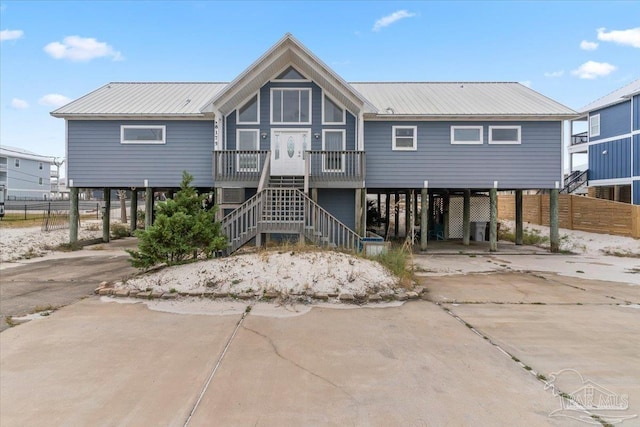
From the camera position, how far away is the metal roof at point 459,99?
1384 cm

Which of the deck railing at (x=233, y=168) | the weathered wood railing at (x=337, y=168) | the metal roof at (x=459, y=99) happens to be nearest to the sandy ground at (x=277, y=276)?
the deck railing at (x=233, y=168)

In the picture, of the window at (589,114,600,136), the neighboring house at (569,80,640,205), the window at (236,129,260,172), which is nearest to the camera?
the window at (236,129,260,172)

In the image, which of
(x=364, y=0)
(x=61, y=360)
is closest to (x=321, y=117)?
(x=364, y=0)

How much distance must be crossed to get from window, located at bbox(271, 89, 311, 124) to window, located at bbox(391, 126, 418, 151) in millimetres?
3560

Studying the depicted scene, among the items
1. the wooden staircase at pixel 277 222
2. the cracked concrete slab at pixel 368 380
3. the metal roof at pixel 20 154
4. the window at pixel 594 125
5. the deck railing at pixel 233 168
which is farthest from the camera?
the metal roof at pixel 20 154

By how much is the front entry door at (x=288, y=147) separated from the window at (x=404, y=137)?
351cm

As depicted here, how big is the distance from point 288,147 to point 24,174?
190ft

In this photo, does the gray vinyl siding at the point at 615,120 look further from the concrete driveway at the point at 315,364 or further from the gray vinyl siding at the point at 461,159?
the concrete driveway at the point at 315,364

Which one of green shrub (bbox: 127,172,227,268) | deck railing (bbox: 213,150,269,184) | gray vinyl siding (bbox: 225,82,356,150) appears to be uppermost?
gray vinyl siding (bbox: 225,82,356,150)

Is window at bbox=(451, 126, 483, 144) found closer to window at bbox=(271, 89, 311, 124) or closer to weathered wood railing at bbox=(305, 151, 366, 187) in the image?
weathered wood railing at bbox=(305, 151, 366, 187)

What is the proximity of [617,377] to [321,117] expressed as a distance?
11.9 meters

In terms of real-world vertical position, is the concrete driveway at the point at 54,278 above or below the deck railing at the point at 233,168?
below

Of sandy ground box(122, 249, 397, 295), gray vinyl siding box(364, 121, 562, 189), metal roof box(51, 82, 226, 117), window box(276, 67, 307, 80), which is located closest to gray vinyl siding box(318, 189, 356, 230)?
gray vinyl siding box(364, 121, 562, 189)

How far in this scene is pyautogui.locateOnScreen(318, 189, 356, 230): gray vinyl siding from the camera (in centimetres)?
1418
